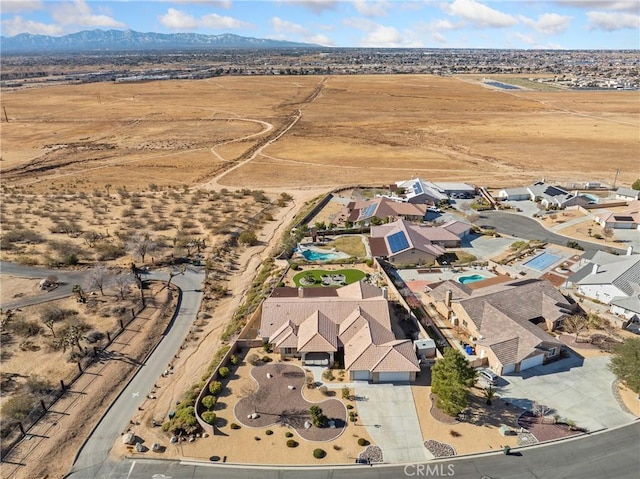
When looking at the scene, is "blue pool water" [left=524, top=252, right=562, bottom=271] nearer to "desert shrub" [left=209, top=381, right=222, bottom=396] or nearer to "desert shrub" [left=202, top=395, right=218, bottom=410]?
"desert shrub" [left=209, top=381, right=222, bottom=396]

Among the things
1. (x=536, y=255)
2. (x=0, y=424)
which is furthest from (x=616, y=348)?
(x=0, y=424)

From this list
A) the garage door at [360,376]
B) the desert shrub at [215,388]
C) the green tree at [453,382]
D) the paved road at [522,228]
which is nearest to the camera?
the green tree at [453,382]

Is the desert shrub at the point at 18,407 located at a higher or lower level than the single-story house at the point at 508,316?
lower

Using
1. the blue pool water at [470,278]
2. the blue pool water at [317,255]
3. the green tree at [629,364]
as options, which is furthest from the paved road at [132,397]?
the green tree at [629,364]

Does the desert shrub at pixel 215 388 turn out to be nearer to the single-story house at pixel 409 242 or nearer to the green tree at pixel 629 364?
the single-story house at pixel 409 242

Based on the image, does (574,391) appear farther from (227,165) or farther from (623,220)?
(227,165)

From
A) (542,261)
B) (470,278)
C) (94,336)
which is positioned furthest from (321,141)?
(94,336)
